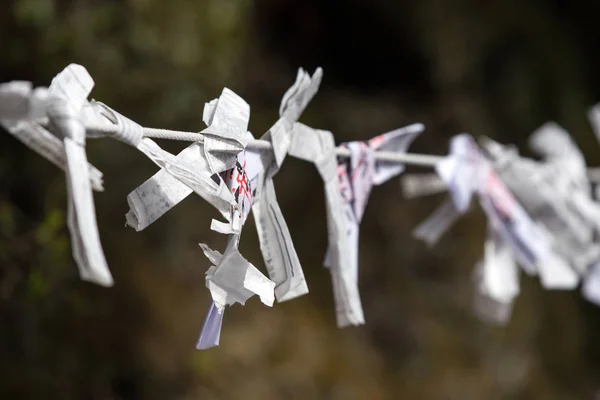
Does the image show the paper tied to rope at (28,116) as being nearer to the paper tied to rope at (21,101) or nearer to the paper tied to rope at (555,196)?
the paper tied to rope at (21,101)

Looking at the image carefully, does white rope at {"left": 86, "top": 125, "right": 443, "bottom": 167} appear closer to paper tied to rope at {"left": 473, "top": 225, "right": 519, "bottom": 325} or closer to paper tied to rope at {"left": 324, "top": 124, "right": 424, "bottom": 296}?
paper tied to rope at {"left": 324, "top": 124, "right": 424, "bottom": 296}

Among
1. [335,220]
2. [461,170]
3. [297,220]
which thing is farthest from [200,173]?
[297,220]

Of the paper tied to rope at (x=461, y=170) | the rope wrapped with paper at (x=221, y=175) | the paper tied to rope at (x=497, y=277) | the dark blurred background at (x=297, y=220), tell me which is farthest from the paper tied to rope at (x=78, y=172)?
the paper tied to rope at (x=497, y=277)

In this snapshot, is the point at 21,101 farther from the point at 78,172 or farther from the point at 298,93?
the point at 298,93

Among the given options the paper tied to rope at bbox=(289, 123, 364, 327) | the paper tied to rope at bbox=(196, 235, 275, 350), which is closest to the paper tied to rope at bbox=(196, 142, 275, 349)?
the paper tied to rope at bbox=(196, 235, 275, 350)

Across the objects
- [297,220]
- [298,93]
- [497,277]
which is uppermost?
[298,93]

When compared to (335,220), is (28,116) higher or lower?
higher

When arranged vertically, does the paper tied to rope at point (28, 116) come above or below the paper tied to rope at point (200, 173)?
above
